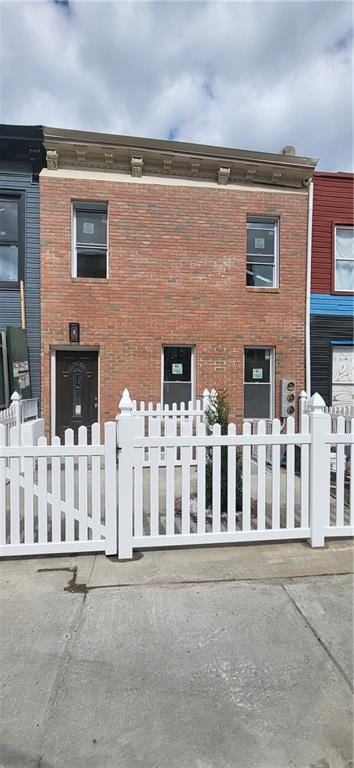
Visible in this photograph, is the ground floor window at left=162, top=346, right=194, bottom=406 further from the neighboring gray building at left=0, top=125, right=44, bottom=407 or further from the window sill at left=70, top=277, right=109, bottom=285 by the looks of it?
the neighboring gray building at left=0, top=125, right=44, bottom=407

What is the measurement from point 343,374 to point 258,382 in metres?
1.86

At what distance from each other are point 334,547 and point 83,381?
18.3 feet

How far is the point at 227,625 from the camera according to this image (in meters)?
2.87

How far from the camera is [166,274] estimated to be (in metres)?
8.53

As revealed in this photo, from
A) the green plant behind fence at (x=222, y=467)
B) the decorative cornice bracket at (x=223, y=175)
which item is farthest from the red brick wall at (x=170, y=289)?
the green plant behind fence at (x=222, y=467)

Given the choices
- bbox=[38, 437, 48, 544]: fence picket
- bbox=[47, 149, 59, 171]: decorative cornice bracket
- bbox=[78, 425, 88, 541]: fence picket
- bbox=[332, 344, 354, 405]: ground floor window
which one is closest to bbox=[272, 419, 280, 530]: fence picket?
bbox=[78, 425, 88, 541]: fence picket

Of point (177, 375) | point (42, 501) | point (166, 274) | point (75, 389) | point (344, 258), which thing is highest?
point (344, 258)

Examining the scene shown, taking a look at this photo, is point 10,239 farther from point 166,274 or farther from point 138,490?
point 138,490

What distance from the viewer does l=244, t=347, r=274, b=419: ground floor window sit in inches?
353

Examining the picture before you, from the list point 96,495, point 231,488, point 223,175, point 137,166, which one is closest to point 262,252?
point 223,175

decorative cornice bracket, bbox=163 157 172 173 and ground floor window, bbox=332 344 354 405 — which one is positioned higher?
decorative cornice bracket, bbox=163 157 172 173

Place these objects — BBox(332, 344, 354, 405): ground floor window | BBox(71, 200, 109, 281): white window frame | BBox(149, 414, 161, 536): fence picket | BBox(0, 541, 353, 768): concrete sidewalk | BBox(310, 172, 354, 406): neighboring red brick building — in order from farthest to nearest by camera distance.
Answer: BBox(332, 344, 354, 405): ground floor window → BBox(310, 172, 354, 406): neighboring red brick building → BBox(71, 200, 109, 281): white window frame → BBox(149, 414, 161, 536): fence picket → BBox(0, 541, 353, 768): concrete sidewalk

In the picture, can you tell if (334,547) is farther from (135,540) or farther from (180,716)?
(180,716)

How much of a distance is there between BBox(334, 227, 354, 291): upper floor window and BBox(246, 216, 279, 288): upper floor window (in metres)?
1.37
